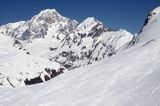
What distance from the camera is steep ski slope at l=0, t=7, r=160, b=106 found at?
31.1 m

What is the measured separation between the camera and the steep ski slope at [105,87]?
102ft

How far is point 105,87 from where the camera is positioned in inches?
1387

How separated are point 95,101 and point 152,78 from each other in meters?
5.45

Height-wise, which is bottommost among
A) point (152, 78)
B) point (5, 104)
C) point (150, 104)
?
point (150, 104)

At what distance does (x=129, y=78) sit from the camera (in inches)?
1421

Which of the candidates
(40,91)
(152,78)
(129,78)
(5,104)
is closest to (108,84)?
(129,78)

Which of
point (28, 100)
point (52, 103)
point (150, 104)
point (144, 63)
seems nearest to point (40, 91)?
point (28, 100)

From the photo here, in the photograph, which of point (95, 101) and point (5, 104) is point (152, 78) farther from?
point (5, 104)

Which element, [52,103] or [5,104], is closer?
[52,103]

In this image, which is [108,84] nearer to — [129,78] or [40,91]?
[129,78]

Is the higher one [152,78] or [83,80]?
[83,80]

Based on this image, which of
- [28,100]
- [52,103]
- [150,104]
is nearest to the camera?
[150,104]

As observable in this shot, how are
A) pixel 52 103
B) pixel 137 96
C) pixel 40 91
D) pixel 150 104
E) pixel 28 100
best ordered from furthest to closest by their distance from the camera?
pixel 40 91 < pixel 28 100 < pixel 52 103 < pixel 137 96 < pixel 150 104

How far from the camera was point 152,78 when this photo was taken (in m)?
33.5
